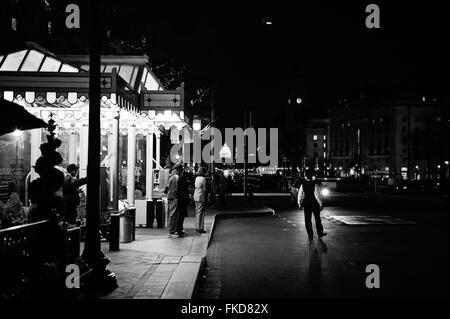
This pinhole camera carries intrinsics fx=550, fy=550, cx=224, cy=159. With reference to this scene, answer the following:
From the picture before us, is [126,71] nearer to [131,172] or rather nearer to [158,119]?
[158,119]

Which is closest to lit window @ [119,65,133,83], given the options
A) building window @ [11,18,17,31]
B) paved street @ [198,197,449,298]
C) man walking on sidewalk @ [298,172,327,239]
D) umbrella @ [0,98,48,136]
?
paved street @ [198,197,449,298]

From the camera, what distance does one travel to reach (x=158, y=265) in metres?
10.4

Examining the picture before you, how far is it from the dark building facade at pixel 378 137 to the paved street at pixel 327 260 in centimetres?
8581

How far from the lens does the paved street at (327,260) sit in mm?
8828

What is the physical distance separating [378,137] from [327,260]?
120638 millimetres

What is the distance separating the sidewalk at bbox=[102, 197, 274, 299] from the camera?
26.6 feet

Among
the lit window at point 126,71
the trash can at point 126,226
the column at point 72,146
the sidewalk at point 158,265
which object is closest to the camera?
the sidewalk at point 158,265

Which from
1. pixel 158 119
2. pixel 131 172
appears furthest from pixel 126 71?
pixel 131 172

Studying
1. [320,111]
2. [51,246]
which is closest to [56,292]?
[51,246]

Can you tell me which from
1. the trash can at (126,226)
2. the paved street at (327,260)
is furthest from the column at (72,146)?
the trash can at (126,226)

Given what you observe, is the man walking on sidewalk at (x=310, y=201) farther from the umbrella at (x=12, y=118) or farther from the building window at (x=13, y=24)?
the building window at (x=13, y=24)

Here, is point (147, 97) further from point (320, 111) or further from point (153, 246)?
point (320, 111)

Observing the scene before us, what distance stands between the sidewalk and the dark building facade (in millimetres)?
90964

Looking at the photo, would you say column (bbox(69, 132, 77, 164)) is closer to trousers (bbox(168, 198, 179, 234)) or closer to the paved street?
the paved street
